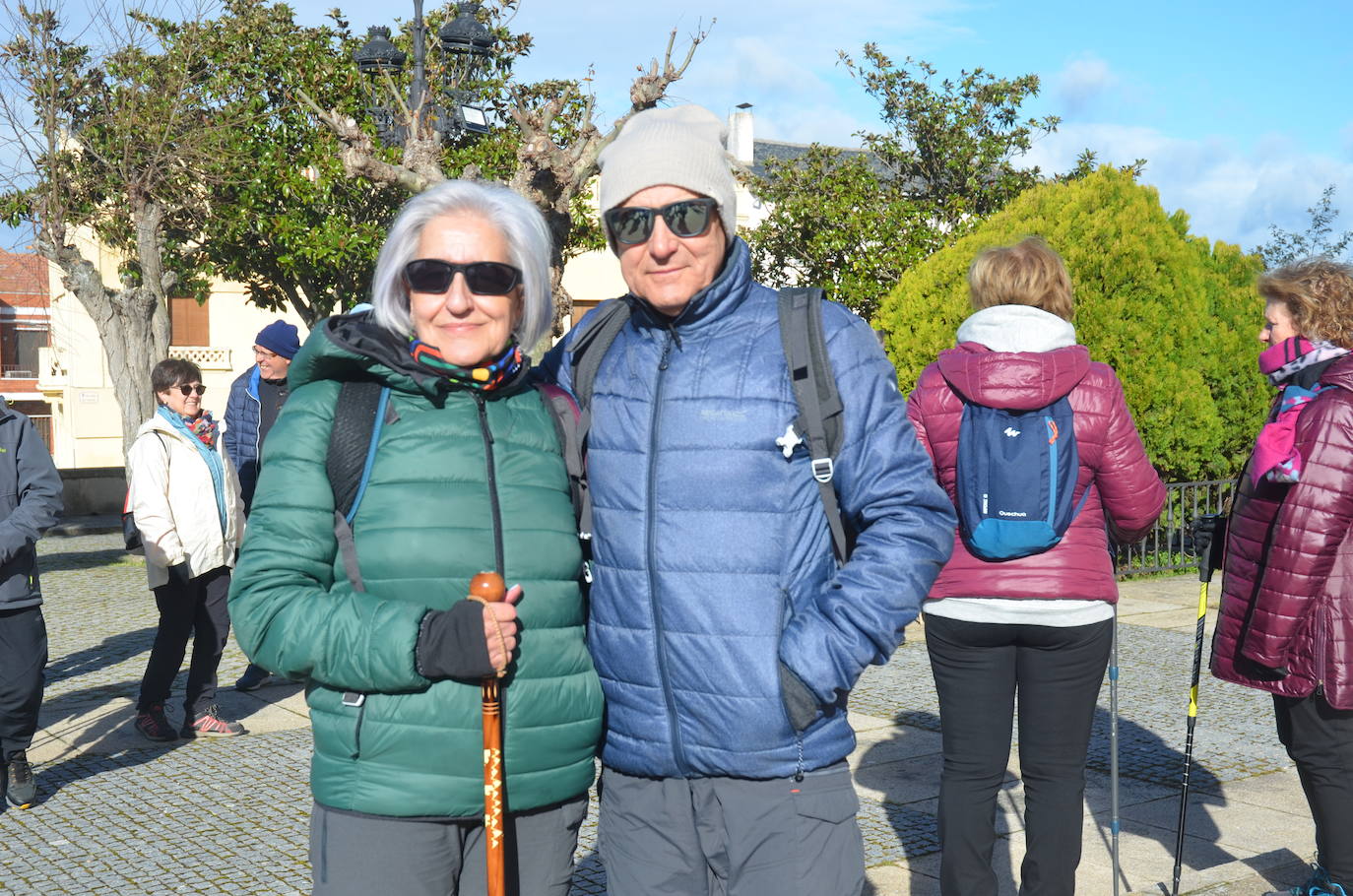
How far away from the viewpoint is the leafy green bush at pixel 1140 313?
1144 centimetres

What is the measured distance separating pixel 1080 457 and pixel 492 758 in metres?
2.04

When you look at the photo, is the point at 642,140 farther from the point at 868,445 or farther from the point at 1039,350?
the point at 1039,350

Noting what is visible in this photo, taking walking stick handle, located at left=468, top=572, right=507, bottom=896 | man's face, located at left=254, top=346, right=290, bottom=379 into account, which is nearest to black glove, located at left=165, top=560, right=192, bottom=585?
man's face, located at left=254, top=346, right=290, bottom=379

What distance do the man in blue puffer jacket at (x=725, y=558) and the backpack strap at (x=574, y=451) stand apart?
0.03 meters

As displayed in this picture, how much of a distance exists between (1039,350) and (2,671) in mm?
4354

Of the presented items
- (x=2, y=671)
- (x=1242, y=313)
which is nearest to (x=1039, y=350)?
(x=2, y=671)

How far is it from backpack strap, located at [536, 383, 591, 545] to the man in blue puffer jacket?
3cm

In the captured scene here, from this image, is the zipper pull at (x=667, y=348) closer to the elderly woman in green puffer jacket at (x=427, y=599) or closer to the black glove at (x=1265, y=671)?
the elderly woman in green puffer jacket at (x=427, y=599)

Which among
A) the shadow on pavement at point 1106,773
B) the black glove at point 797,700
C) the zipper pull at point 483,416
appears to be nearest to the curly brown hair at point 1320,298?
the shadow on pavement at point 1106,773

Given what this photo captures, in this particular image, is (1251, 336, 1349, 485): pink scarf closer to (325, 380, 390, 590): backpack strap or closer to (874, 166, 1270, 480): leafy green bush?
(325, 380, 390, 590): backpack strap

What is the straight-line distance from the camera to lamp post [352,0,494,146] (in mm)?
12320

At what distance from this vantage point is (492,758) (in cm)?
226

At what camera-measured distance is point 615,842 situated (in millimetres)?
2566

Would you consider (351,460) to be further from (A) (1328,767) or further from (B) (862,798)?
(B) (862,798)
